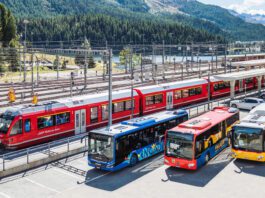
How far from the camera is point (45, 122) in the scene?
23922 mm

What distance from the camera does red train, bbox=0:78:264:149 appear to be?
881 inches

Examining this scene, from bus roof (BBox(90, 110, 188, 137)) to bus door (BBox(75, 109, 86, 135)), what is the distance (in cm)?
584

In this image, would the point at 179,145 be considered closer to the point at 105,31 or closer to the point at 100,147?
the point at 100,147

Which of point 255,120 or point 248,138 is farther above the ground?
point 255,120

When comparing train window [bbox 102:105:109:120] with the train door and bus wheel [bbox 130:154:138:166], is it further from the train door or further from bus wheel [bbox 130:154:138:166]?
the train door

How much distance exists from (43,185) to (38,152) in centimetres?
441

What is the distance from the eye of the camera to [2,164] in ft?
63.9

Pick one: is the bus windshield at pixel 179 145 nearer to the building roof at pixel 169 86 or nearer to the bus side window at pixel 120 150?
the bus side window at pixel 120 150

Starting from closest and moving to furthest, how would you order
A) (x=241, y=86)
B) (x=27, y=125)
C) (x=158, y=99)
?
(x=27, y=125) < (x=158, y=99) < (x=241, y=86)

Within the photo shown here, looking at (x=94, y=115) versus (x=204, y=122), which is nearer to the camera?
(x=204, y=122)

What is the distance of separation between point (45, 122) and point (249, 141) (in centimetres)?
1198

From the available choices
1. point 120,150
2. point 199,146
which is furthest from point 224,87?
point 120,150

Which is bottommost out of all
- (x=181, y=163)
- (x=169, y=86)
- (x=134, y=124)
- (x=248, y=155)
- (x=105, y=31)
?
(x=181, y=163)

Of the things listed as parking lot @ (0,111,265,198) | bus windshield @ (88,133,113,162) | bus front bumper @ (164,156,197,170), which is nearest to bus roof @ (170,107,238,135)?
bus front bumper @ (164,156,197,170)
